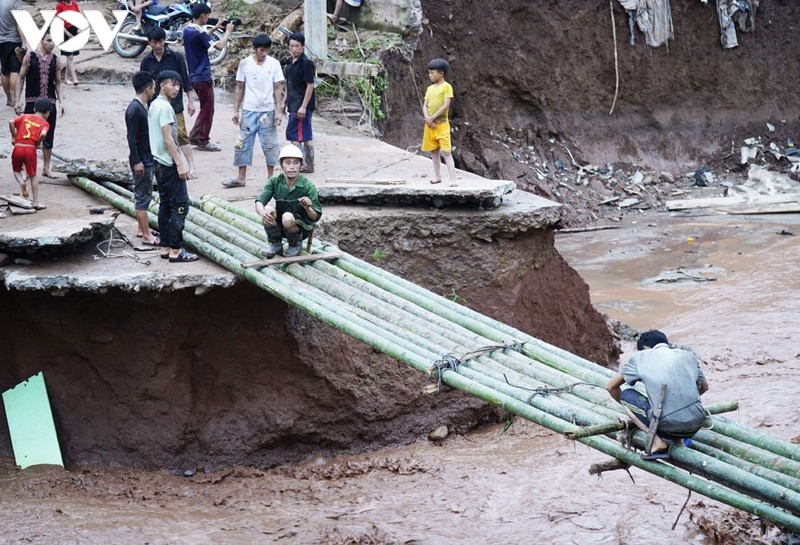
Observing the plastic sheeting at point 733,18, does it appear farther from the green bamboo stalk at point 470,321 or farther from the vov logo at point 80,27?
the green bamboo stalk at point 470,321

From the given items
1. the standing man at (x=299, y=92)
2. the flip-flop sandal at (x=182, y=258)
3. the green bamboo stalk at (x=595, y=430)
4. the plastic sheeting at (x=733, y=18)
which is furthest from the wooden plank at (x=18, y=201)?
the plastic sheeting at (x=733, y=18)

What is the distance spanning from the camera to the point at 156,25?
12625 mm

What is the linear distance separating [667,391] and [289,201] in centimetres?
312

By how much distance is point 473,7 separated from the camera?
15.1 m

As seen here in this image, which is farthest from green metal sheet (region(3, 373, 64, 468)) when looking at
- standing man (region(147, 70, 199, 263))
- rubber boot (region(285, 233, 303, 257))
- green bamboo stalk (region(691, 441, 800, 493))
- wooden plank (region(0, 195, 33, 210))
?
green bamboo stalk (region(691, 441, 800, 493))

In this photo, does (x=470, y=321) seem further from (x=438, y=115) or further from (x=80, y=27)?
(x=80, y=27)

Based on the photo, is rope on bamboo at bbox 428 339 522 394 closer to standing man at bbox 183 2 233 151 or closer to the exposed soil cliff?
standing man at bbox 183 2 233 151

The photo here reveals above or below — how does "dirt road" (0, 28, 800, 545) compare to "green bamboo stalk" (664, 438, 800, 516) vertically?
below

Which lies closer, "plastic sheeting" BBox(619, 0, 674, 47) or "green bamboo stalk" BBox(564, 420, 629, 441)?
"green bamboo stalk" BBox(564, 420, 629, 441)

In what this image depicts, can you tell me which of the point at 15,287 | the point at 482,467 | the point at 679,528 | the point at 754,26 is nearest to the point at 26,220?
the point at 15,287

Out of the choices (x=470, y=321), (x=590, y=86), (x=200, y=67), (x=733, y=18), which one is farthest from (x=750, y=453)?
(x=733, y=18)

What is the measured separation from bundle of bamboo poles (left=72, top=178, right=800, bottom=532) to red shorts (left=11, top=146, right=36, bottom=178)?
51 centimetres

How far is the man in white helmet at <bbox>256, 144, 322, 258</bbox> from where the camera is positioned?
682 centimetres

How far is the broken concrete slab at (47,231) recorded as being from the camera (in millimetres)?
6825
